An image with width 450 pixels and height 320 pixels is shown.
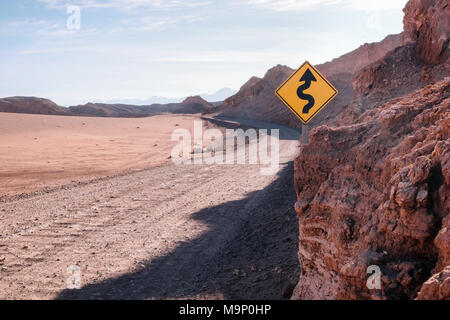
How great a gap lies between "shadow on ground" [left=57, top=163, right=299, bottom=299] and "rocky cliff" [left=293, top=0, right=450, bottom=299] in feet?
3.82

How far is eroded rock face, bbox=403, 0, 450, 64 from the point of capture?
8.83m

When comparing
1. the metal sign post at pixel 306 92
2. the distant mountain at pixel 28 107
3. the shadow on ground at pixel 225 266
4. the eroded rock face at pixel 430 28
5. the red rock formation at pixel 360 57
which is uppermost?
the red rock formation at pixel 360 57

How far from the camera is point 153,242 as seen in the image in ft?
25.6

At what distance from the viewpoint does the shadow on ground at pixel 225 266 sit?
585 cm

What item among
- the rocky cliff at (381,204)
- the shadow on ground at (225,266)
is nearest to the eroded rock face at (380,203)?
the rocky cliff at (381,204)

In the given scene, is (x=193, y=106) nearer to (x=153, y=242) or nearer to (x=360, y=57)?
(x=360, y=57)

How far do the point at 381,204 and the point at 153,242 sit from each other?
190 inches

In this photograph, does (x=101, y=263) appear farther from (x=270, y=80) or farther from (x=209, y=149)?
(x=270, y=80)

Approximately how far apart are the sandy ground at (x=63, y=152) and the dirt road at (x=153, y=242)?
3048 millimetres

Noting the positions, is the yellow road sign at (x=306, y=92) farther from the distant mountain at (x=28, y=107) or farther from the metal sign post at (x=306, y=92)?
the distant mountain at (x=28, y=107)

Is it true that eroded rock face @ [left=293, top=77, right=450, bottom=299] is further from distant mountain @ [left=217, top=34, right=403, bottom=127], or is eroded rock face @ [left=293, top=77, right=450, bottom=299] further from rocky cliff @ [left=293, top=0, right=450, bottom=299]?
distant mountain @ [left=217, top=34, right=403, bottom=127]

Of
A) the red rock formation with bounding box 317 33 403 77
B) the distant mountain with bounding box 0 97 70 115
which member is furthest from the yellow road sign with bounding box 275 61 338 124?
the distant mountain with bounding box 0 97 70 115

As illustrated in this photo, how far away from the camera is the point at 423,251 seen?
3609 millimetres

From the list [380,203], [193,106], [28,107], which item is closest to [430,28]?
[380,203]
